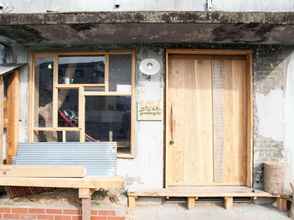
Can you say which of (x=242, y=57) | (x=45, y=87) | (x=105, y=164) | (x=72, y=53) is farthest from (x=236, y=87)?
(x=45, y=87)

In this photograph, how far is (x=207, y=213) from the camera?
187 inches

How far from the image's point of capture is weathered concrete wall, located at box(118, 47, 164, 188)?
203 inches

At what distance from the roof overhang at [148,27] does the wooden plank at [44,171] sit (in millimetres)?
2095

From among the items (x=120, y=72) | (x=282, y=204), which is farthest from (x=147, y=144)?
(x=282, y=204)

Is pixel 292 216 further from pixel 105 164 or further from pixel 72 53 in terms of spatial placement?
pixel 72 53

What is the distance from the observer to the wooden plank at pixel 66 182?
165 inches

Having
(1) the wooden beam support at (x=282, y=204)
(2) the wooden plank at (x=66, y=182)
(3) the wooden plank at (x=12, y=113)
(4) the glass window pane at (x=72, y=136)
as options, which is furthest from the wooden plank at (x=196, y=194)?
(3) the wooden plank at (x=12, y=113)

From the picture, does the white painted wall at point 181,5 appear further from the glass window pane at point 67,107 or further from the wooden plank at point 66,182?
the wooden plank at point 66,182

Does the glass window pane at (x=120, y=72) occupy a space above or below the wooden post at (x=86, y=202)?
above

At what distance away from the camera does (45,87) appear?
215 inches

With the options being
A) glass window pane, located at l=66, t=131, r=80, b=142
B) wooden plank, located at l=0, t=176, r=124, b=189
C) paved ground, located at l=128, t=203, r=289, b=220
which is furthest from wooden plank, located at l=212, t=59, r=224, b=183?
glass window pane, located at l=66, t=131, r=80, b=142

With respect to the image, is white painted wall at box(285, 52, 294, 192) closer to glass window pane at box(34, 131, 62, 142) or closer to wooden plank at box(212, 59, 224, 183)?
wooden plank at box(212, 59, 224, 183)

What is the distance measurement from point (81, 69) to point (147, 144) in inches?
71.4

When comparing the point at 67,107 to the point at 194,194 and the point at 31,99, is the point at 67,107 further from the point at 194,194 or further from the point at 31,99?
the point at 194,194
